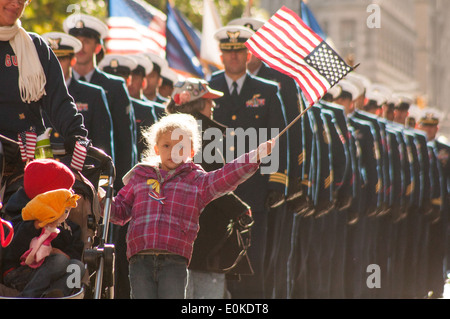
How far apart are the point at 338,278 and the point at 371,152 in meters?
2.05

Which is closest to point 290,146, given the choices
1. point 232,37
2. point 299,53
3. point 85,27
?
point 232,37

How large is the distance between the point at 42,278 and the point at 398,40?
3716 inches

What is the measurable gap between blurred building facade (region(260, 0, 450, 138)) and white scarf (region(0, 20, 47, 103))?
6516 cm

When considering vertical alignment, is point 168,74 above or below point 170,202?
above

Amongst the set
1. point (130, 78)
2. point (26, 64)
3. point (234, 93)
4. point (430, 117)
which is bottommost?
point (26, 64)

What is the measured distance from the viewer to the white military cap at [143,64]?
1148cm

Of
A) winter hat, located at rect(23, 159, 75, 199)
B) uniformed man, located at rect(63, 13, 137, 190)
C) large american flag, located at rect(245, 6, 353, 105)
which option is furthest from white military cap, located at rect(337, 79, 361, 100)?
winter hat, located at rect(23, 159, 75, 199)

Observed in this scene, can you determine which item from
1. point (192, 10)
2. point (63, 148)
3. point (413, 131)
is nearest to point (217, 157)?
point (63, 148)

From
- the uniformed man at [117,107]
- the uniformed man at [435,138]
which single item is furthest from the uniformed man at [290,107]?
the uniformed man at [435,138]

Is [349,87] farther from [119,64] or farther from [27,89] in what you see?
[27,89]

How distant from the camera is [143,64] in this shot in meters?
11.6

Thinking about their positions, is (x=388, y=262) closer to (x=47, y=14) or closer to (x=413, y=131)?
(x=413, y=131)

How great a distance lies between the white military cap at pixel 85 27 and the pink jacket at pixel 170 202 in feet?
12.9

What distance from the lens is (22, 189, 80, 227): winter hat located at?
A: 583 cm
